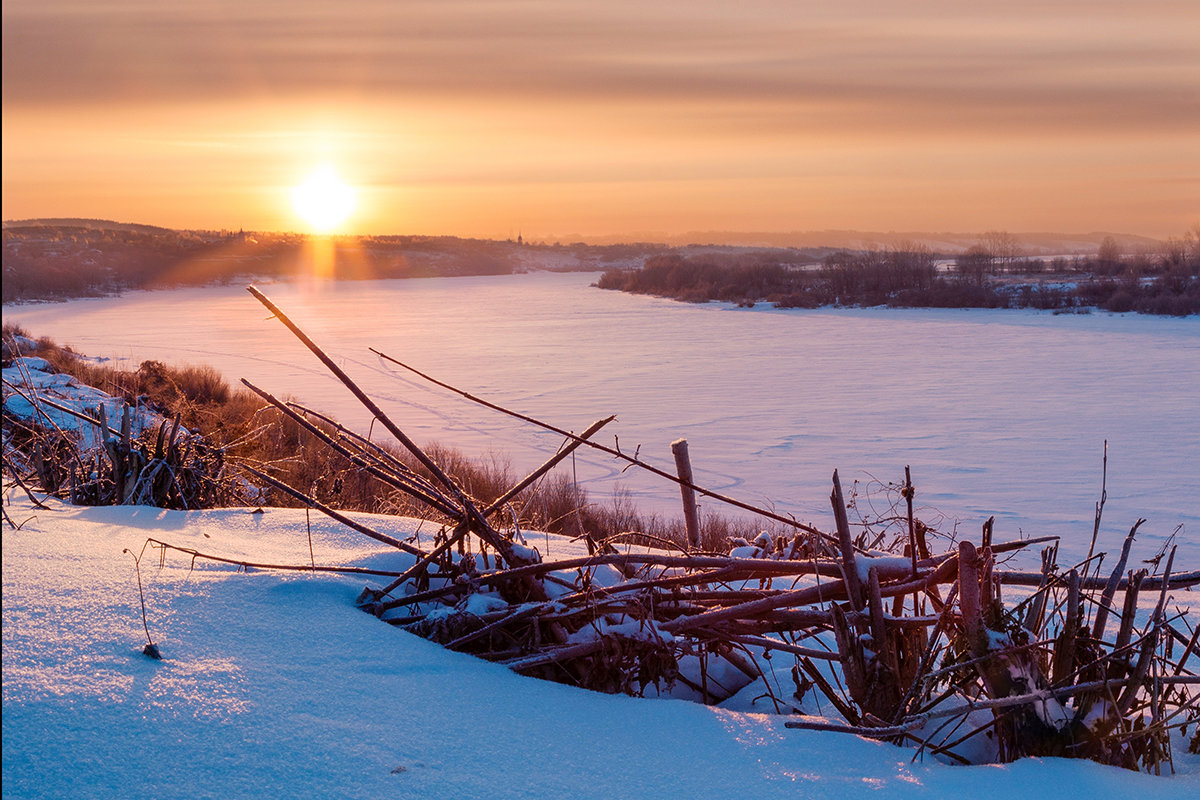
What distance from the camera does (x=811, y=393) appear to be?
16719 millimetres

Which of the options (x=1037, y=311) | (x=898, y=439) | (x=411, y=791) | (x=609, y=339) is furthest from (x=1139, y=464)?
(x=1037, y=311)

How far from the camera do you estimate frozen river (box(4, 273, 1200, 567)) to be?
32.7ft

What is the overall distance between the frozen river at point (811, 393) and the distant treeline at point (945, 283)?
3435 mm

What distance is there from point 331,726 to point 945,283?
45.6m

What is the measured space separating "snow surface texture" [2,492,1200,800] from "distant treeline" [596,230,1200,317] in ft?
118

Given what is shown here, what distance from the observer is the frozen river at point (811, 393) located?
32.7 ft

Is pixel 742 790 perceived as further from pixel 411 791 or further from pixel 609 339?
pixel 609 339

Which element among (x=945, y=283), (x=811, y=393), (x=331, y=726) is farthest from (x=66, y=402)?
(x=945, y=283)

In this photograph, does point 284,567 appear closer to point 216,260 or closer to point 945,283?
point 945,283

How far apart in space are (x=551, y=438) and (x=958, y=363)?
35.4 feet

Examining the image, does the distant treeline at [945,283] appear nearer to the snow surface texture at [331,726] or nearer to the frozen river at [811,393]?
the frozen river at [811,393]

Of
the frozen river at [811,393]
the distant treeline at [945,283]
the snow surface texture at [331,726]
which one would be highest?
the distant treeline at [945,283]

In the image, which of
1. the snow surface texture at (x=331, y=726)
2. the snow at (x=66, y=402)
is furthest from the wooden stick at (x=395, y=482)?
the snow at (x=66, y=402)

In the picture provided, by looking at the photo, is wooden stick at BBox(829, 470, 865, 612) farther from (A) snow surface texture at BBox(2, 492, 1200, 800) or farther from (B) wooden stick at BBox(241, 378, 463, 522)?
(B) wooden stick at BBox(241, 378, 463, 522)
